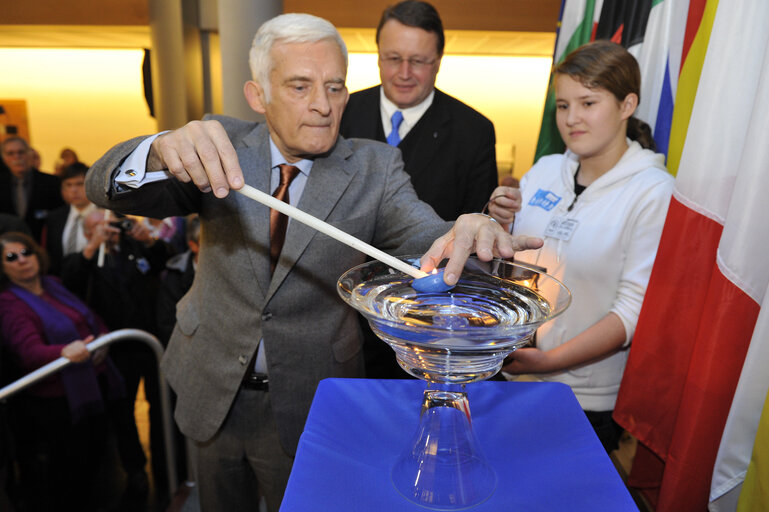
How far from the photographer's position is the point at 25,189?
4309 millimetres

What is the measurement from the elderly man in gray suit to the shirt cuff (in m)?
0.14

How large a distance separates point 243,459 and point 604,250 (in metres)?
1.32

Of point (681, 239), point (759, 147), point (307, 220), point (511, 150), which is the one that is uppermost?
point (759, 147)

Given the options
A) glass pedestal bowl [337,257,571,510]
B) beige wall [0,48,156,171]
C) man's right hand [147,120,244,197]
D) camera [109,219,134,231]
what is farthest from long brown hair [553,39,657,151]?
beige wall [0,48,156,171]

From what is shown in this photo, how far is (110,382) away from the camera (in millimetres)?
3225

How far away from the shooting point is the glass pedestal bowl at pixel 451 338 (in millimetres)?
857

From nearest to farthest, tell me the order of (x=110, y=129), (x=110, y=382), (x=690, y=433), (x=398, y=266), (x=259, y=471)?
(x=398, y=266), (x=690, y=433), (x=259, y=471), (x=110, y=382), (x=110, y=129)

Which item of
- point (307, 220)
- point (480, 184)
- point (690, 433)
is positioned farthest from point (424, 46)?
point (690, 433)

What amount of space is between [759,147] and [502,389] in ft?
2.76

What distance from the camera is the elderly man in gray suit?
5.16 feet

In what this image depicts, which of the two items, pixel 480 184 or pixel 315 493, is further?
pixel 480 184

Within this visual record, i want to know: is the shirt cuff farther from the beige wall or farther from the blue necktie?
the beige wall

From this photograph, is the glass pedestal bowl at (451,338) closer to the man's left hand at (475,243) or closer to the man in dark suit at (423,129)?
the man's left hand at (475,243)

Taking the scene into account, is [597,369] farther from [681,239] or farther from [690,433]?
[681,239]
